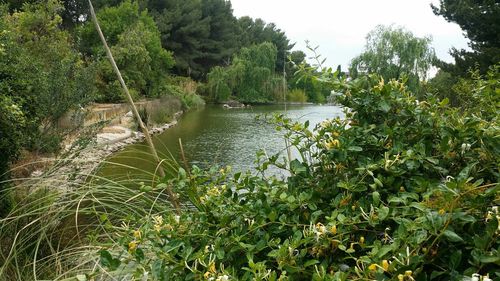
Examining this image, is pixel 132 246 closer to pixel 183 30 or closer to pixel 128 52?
pixel 128 52

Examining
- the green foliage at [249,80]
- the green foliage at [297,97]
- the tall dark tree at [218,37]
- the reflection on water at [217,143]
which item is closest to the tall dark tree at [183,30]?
the tall dark tree at [218,37]

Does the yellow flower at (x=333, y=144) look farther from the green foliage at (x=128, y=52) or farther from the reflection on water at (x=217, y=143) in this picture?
the green foliage at (x=128, y=52)

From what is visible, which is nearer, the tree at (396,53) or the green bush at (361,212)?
the green bush at (361,212)

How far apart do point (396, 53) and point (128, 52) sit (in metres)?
12.2

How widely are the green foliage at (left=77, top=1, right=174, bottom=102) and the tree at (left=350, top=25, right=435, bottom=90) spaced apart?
918cm

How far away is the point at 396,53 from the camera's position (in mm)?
20031

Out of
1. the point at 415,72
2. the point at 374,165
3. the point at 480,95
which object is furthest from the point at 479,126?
the point at 415,72

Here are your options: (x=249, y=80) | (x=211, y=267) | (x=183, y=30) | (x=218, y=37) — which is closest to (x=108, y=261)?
(x=211, y=267)

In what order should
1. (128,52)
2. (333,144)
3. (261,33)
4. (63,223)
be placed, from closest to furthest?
(333,144) < (63,223) < (128,52) < (261,33)

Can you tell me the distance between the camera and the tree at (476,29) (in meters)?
10.7

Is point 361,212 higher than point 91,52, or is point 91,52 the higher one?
point 91,52

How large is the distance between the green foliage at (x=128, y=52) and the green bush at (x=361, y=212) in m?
13.6

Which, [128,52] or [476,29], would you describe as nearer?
[476,29]

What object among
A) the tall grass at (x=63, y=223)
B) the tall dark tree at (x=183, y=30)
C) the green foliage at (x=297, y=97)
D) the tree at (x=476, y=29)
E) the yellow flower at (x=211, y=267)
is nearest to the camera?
the yellow flower at (x=211, y=267)
